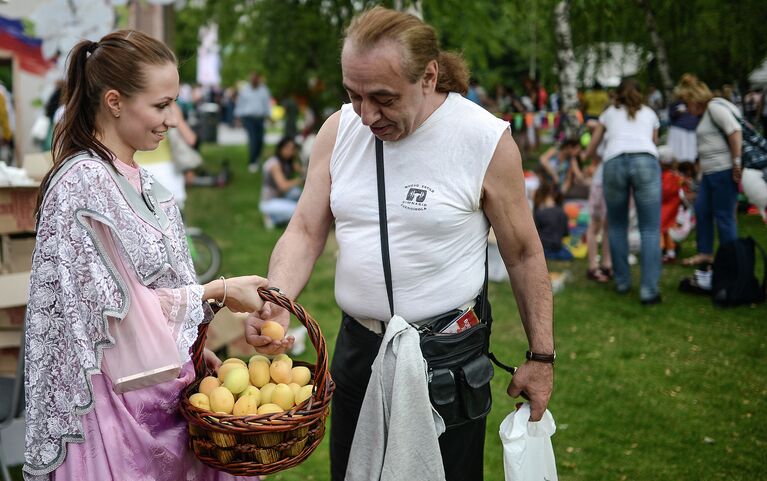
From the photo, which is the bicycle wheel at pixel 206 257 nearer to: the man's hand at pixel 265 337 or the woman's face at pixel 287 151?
the woman's face at pixel 287 151

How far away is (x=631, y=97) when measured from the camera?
23.2 feet

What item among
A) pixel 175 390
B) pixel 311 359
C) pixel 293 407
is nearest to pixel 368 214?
pixel 293 407

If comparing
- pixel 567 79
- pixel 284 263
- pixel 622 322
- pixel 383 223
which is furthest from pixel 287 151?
pixel 383 223

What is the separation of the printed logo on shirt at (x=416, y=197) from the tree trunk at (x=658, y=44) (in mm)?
6663

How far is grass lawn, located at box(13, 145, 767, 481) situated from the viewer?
13.6 ft

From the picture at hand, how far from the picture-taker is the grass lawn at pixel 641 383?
4.14 metres

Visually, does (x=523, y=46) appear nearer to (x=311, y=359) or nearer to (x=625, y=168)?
(x=625, y=168)

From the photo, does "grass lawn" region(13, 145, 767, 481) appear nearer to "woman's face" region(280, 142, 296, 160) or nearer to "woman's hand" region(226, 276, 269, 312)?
"woman's hand" region(226, 276, 269, 312)

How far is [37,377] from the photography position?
7.04ft

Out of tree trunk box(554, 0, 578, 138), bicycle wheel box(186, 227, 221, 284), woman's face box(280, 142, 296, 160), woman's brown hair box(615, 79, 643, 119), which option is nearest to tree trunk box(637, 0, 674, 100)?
woman's brown hair box(615, 79, 643, 119)

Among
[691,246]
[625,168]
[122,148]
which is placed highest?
[122,148]

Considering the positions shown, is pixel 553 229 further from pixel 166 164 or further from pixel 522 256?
pixel 522 256

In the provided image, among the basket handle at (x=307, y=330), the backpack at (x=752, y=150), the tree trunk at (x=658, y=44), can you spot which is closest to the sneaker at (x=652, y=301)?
the backpack at (x=752, y=150)

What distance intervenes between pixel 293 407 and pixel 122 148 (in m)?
0.87
